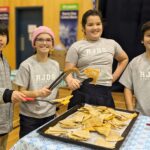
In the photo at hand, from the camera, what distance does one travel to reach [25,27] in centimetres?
486

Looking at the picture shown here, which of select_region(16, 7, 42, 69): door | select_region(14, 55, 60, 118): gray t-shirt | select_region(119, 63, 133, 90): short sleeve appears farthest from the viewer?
select_region(16, 7, 42, 69): door

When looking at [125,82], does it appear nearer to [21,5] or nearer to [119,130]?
[119,130]

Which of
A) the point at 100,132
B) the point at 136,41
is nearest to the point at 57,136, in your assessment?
the point at 100,132

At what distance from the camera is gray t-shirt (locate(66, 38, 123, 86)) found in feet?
5.55

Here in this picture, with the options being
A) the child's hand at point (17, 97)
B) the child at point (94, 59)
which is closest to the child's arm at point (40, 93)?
the child's hand at point (17, 97)

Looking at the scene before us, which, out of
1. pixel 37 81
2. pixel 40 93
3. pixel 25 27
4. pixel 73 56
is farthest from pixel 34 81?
pixel 25 27

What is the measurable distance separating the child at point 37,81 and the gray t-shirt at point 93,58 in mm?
193

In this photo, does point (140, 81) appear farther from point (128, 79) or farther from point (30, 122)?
point (30, 122)

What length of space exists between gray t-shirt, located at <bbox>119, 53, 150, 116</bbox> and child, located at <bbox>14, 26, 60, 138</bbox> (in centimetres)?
48

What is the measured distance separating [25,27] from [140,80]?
3688 millimetres

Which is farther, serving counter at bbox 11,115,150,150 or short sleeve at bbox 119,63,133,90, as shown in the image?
short sleeve at bbox 119,63,133,90

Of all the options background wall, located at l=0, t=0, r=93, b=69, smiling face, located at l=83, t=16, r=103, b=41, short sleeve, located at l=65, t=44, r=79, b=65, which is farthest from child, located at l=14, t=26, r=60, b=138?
background wall, located at l=0, t=0, r=93, b=69

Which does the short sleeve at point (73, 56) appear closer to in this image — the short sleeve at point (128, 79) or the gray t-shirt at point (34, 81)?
the gray t-shirt at point (34, 81)

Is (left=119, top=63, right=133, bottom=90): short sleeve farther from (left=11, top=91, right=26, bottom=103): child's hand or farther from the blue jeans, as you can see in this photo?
(left=11, top=91, right=26, bottom=103): child's hand
